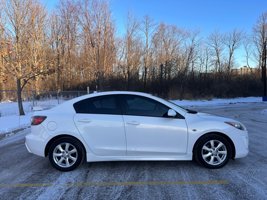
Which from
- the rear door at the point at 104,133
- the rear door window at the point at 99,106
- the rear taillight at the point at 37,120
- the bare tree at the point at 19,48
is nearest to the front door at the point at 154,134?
the rear door at the point at 104,133

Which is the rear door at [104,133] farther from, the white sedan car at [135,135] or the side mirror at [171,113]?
the side mirror at [171,113]

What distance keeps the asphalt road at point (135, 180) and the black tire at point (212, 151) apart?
6.2 inches

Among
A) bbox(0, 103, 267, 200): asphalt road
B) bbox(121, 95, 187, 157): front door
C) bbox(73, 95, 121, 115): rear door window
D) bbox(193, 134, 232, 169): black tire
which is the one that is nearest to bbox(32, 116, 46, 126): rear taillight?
bbox(73, 95, 121, 115): rear door window

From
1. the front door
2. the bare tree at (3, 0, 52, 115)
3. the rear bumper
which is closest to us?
the front door

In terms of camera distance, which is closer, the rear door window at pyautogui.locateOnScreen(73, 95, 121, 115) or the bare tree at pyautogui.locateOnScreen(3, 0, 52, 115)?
Answer: the rear door window at pyautogui.locateOnScreen(73, 95, 121, 115)

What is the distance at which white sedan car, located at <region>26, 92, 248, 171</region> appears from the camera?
607cm

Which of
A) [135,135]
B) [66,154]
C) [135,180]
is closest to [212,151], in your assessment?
[135,135]

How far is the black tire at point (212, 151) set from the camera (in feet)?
20.1

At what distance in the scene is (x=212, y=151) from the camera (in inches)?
242

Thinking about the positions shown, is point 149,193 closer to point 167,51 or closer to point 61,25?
point 61,25

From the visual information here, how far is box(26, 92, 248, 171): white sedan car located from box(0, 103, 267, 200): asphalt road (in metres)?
0.28

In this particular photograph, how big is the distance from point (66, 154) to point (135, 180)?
1.58 m

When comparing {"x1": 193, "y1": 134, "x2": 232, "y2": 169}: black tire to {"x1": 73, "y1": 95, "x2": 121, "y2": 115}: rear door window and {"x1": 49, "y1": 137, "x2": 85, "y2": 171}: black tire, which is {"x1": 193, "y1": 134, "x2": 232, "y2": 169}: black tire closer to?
{"x1": 73, "y1": 95, "x2": 121, "y2": 115}: rear door window

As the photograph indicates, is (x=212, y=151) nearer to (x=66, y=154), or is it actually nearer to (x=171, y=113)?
(x=171, y=113)
